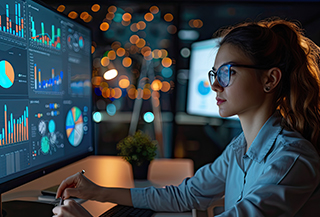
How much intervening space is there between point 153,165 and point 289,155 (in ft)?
3.13

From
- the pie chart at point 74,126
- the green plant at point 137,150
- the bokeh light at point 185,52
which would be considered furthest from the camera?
the bokeh light at point 185,52

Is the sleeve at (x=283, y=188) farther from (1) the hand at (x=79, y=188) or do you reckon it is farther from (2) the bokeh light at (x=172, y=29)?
(2) the bokeh light at (x=172, y=29)

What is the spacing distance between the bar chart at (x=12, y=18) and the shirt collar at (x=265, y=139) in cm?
79

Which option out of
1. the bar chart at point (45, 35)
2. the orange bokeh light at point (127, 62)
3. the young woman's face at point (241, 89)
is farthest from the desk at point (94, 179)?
the orange bokeh light at point (127, 62)

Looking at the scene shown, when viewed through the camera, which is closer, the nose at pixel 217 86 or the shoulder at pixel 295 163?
the shoulder at pixel 295 163

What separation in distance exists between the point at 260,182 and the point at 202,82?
1732 mm

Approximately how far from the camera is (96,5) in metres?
2.94

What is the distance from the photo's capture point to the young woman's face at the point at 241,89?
836 millimetres

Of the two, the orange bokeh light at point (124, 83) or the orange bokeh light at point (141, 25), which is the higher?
the orange bokeh light at point (141, 25)

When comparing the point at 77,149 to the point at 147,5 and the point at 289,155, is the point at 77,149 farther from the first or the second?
the point at 147,5

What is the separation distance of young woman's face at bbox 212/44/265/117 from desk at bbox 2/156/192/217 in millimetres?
406

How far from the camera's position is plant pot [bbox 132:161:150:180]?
125 centimetres

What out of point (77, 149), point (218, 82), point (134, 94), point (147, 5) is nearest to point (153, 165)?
point (77, 149)

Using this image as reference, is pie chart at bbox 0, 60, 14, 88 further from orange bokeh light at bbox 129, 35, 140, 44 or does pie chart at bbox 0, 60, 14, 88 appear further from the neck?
orange bokeh light at bbox 129, 35, 140, 44
